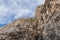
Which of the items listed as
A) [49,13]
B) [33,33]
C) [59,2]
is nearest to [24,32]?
[33,33]

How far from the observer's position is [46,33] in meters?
25.3

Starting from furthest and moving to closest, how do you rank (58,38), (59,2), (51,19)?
(59,2) → (51,19) → (58,38)

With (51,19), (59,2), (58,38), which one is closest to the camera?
(58,38)

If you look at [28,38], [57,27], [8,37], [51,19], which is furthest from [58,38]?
[8,37]

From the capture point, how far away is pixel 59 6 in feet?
89.2

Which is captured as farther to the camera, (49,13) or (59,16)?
(49,13)

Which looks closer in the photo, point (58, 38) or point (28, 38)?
point (58, 38)

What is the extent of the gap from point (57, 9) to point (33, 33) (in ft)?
14.6

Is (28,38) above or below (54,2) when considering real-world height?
below

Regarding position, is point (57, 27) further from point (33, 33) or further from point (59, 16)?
point (33, 33)

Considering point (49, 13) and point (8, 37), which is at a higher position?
point (49, 13)

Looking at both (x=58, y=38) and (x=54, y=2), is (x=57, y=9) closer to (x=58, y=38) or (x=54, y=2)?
(x=54, y=2)

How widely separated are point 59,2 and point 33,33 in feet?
16.8

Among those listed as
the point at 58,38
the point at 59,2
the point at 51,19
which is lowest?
the point at 58,38
